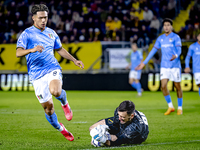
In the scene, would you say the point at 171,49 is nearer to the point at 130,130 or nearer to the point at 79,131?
the point at 79,131

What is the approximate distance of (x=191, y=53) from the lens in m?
9.55

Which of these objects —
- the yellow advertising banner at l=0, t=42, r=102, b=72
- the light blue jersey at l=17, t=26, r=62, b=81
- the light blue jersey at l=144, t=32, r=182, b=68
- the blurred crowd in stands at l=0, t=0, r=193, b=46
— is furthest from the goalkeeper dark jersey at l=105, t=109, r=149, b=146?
the blurred crowd in stands at l=0, t=0, r=193, b=46

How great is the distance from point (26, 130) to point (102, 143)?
2241 mm

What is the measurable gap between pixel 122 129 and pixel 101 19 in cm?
1485

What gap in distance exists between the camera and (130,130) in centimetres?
448

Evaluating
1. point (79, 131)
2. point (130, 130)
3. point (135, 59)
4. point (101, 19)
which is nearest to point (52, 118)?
point (79, 131)

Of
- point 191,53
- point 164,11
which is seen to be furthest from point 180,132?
point 164,11

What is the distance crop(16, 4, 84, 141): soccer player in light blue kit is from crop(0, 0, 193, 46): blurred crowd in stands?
11.0 m

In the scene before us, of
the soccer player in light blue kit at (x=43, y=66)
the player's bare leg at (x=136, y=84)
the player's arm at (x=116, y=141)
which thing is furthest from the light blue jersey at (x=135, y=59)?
the player's arm at (x=116, y=141)

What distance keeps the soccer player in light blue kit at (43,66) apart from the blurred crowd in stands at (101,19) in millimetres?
11048

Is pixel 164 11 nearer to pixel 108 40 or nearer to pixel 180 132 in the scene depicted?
pixel 108 40

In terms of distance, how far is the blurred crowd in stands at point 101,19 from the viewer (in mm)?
→ 17219

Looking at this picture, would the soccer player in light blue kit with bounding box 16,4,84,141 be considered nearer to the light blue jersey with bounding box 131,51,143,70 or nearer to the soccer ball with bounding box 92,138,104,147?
the soccer ball with bounding box 92,138,104,147

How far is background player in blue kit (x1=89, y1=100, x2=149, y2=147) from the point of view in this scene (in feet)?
14.1
